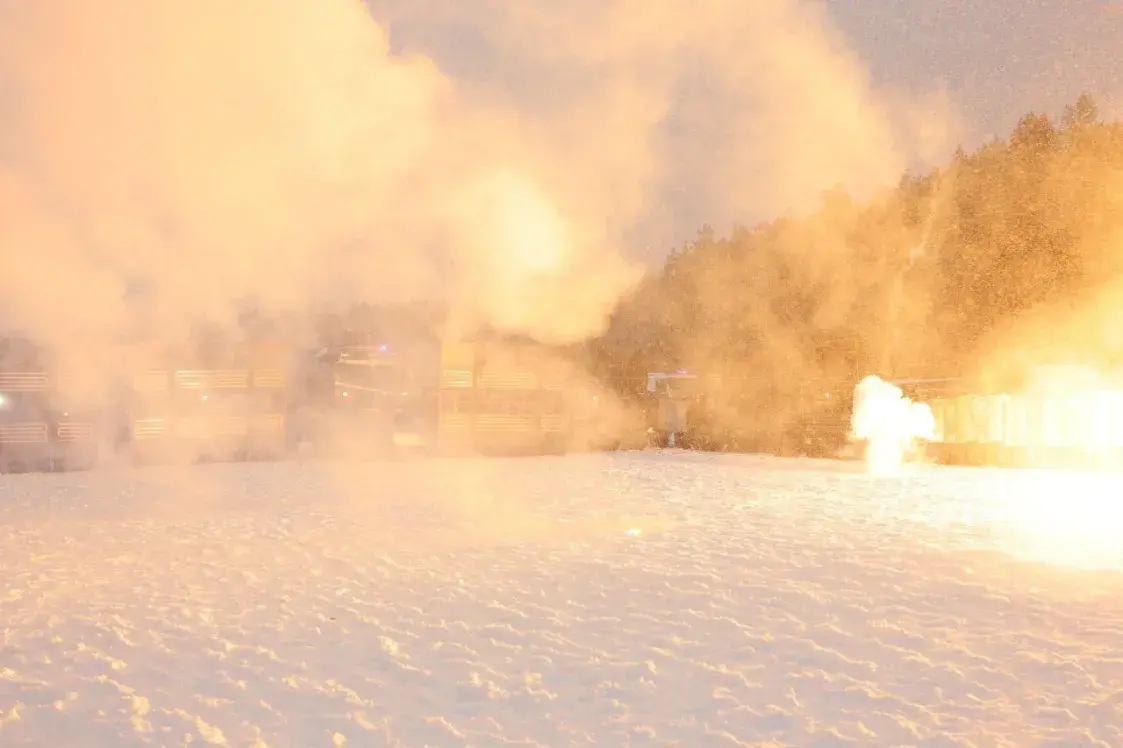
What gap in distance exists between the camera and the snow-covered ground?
150 inches

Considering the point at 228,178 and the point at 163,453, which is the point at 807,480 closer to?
the point at 228,178

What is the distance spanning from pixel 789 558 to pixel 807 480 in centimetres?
638

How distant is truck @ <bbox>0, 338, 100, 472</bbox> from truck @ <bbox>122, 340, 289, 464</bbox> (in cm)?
62

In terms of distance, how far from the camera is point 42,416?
14062mm

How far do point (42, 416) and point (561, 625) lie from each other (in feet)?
38.1

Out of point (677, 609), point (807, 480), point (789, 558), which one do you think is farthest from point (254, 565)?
point (807, 480)

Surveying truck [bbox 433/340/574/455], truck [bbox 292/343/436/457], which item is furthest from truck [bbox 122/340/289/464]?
truck [bbox 433/340/574/455]

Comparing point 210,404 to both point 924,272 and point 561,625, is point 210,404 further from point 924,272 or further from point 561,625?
point 924,272

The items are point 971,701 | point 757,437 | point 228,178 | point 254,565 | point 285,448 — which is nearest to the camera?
point 971,701

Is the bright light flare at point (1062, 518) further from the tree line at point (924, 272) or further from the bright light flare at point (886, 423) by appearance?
the tree line at point (924, 272)

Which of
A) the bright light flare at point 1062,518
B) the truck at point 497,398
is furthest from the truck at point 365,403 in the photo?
the bright light flare at point 1062,518

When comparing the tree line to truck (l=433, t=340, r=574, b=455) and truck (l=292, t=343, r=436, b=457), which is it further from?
truck (l=292, t=343, r=436, b=457)

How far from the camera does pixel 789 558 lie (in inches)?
277

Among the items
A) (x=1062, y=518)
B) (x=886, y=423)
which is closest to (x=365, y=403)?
(x=886, y=423)
